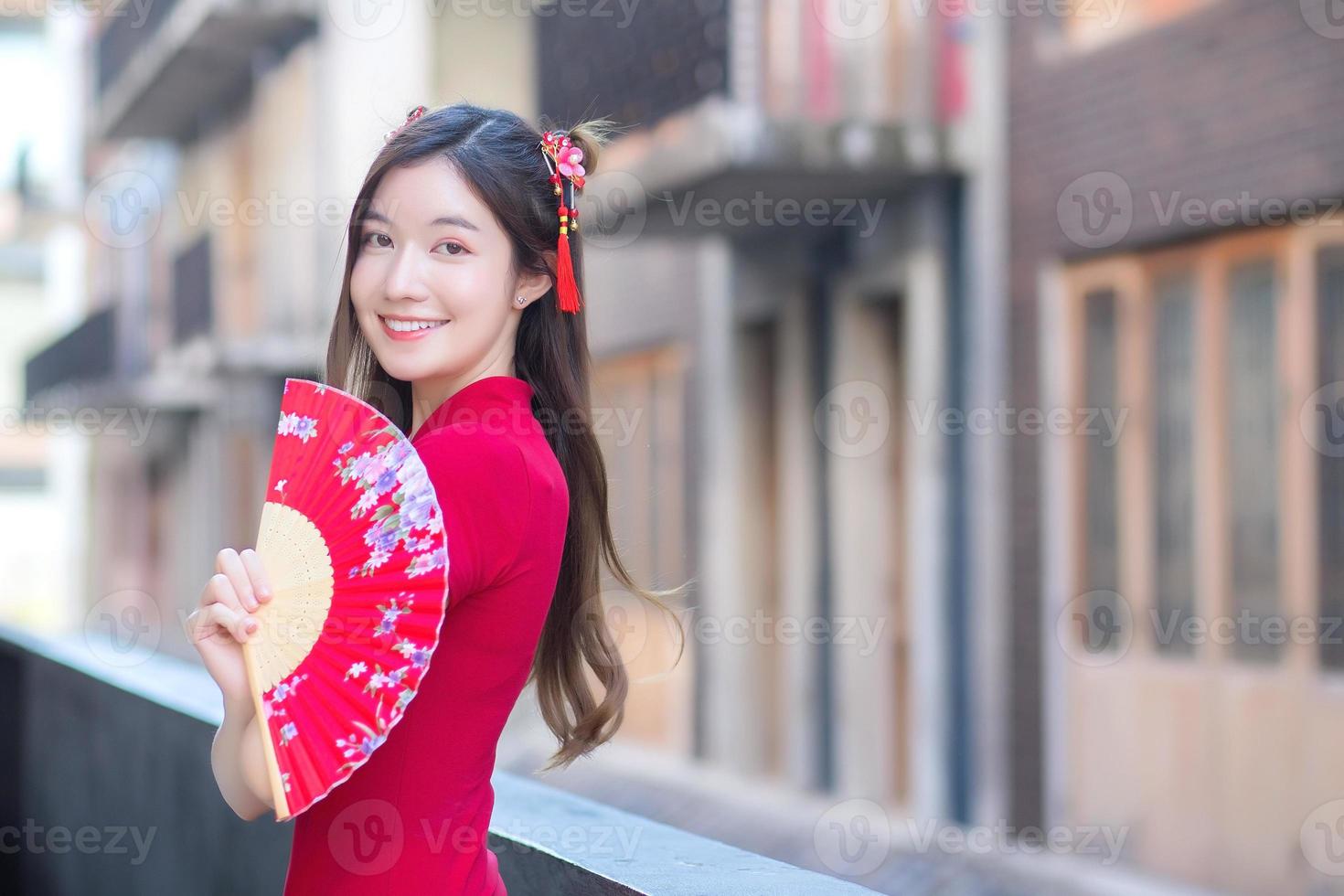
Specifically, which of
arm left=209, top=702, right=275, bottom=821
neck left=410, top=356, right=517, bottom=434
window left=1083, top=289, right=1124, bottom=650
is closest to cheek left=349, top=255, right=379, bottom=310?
neck left=410, top=356, right=517, bottom=434

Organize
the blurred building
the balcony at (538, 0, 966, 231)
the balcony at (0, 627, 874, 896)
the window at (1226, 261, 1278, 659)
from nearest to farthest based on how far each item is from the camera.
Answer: the balcony at (0, 627, 874, 896) → the blurred building → the window at (1226, 261, 1278, 659) → the balcony at (538, 0, 966, 231)

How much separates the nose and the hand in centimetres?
37

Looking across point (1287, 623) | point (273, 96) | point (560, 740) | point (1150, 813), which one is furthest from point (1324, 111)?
point (273, 96)

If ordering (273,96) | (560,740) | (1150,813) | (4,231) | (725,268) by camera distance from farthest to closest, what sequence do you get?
(4,231), (273,96), (725,268), (1150,813), (560,740)

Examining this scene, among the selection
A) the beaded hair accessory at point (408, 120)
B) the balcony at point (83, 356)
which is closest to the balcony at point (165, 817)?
the beaded hair accessory at point (408, 120)

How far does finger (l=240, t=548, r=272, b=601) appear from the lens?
1.79 m

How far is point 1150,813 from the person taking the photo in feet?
24.3

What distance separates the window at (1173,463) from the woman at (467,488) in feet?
18.2

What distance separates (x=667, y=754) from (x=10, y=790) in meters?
7.56

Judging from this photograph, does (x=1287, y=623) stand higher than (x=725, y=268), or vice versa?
(x=725, y=268)

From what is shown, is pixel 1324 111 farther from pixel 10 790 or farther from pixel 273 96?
pixel 273 96

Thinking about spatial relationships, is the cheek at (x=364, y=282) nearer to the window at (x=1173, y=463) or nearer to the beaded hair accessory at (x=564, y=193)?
the beaded hair accessory at (x=564, y=193)

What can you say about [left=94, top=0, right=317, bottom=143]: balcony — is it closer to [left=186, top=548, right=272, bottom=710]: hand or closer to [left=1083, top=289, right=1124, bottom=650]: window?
[left=1083, top=289, right=1124, bottom=650]: window

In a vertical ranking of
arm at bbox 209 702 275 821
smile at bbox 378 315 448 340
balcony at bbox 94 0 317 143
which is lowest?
arm at bbox 209 702 275 821
